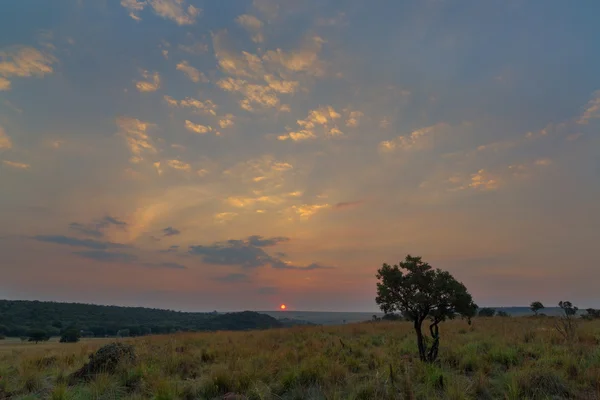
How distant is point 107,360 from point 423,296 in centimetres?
1068

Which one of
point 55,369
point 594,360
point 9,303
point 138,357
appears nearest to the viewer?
point 594,360

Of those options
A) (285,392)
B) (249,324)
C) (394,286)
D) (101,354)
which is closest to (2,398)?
(101,354)

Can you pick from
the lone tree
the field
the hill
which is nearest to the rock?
the field

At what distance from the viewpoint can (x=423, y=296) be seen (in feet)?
39.7

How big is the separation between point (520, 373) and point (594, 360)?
3.79 metres

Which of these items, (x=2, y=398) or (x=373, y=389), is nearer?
(x=373, y=389)

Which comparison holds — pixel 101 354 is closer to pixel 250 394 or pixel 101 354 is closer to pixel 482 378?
pixel 250 394

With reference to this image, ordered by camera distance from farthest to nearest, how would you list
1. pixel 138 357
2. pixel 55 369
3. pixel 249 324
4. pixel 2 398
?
pixel 249 324 → pixel 138 357 → pixel 55 369 → pixel 2 398

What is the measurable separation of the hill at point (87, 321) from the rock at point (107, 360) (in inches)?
1853

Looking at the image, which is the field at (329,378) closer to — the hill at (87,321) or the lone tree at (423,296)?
the lone tree at (423,296)

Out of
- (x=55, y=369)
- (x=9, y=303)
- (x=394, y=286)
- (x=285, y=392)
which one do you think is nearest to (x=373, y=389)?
(x=285, y=392)

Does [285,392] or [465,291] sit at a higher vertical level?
[465,291]

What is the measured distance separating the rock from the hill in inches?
1853

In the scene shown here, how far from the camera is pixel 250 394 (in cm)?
848
